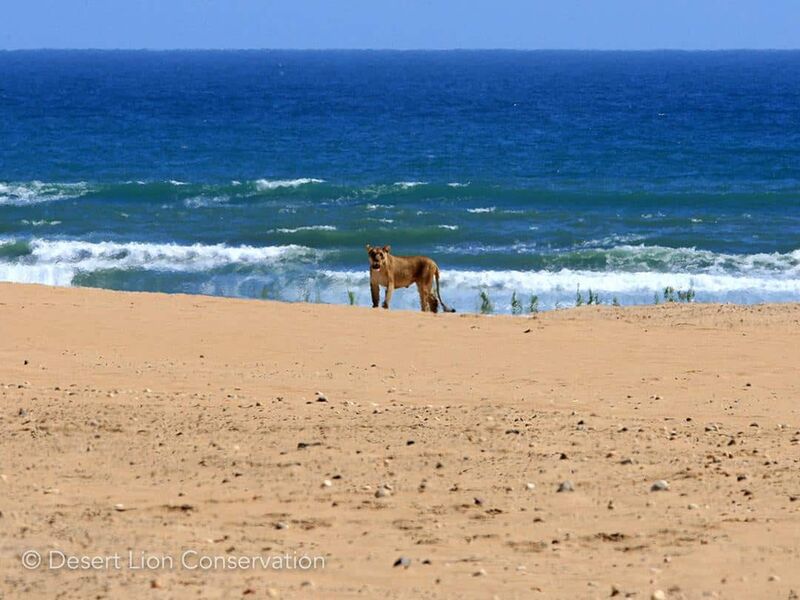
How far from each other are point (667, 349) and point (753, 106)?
202 ft

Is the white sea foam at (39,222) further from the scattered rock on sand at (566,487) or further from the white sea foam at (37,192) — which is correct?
the scattered rock on sand at (566,487)

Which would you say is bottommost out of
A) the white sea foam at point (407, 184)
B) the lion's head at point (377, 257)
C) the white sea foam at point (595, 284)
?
the white sea foam at point (595, 284)

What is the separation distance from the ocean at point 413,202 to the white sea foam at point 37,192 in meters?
0.09

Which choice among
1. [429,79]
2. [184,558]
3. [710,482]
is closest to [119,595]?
[184,558]

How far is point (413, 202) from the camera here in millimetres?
32781

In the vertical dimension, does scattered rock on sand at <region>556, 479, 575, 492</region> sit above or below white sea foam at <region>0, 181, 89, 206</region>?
above

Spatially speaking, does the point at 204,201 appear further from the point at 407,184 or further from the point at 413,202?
the point at 407,184

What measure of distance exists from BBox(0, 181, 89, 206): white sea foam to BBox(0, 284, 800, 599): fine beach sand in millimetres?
20446

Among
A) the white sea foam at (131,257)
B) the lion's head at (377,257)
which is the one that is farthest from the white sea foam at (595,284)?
the lion's head at (377,257)

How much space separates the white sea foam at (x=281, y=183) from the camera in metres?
35.1

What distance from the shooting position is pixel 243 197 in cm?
3341

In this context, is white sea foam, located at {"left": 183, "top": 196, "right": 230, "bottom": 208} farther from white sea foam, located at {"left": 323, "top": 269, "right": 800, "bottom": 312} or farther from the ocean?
white sea foam, located at {"left": 323, "top": 269, "right": 800, "bottom": 312}

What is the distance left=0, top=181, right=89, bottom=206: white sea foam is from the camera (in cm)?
3225
